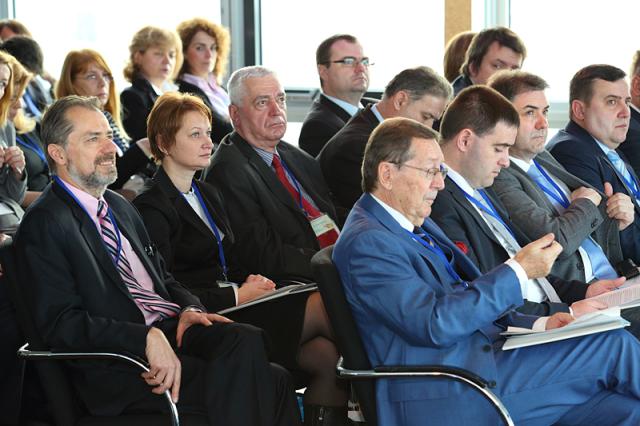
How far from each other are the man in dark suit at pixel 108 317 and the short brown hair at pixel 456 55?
11.0 ft

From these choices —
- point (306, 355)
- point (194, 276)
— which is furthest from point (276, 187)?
point (306, 355)

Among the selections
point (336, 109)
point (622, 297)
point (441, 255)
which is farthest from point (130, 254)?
point (336, 109)

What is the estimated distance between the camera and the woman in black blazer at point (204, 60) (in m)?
6.77

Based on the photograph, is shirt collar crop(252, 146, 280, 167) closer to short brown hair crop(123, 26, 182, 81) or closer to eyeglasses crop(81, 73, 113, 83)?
eyeglasses crop(81, 73, 113, 83)

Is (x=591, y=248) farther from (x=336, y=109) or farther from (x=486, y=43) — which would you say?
(x=486, y=43)

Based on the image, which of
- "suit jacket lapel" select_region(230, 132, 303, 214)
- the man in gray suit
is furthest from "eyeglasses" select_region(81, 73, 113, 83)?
the man in gray suit

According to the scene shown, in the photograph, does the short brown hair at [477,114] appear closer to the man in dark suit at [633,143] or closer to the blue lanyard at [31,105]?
the man in dark suit at [633,143]

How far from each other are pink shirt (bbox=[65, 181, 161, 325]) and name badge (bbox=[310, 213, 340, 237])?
106 cm

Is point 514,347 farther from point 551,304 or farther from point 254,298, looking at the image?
point 254,298

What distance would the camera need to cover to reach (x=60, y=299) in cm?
295

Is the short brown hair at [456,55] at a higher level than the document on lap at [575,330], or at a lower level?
higher

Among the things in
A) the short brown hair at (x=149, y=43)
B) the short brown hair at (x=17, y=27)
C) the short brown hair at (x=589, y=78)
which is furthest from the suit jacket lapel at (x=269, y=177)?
the short brown hair at (x=17, y=27)

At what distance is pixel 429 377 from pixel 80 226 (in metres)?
1.16

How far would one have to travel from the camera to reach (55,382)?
292 centimetres
